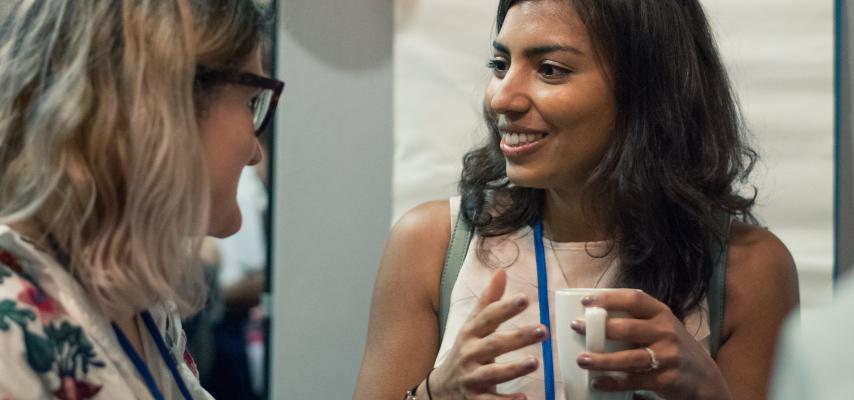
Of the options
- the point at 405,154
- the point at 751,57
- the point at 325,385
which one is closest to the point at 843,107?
Result: the point at 751,57

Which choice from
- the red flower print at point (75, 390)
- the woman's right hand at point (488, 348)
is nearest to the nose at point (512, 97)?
the woman's right hand at point (488, 348)

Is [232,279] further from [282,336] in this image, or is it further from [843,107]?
[843,107]

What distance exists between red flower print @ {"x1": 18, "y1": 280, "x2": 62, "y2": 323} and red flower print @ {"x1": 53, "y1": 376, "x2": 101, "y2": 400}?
0.24ft

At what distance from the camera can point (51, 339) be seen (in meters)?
1.11

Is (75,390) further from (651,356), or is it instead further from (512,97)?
(512,97)

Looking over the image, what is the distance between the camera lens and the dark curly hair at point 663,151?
190 centimetres

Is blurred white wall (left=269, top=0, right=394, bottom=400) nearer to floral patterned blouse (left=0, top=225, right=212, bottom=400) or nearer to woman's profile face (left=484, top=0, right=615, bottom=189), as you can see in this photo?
woman's profile face (left=484, top=0, right=615, bottom=189)

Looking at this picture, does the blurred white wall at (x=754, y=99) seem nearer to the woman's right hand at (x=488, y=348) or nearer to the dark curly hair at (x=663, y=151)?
the dark curly hair at (x=663, y=151)

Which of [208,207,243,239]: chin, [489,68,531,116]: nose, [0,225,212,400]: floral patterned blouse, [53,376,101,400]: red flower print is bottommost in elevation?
[53,376,101,400]: red flower print

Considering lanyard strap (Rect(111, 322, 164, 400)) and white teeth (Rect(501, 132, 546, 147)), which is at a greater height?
white teeth (Rect(501, 132, 546, 147))

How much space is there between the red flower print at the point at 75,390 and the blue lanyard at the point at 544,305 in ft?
2.70

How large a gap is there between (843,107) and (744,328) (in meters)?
0.69

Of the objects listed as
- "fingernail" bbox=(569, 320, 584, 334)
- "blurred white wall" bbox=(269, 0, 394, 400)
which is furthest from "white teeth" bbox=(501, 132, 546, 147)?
"blurred white wall" bbox=(269, 0, 394, 400)

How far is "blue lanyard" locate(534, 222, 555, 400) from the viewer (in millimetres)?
1801
